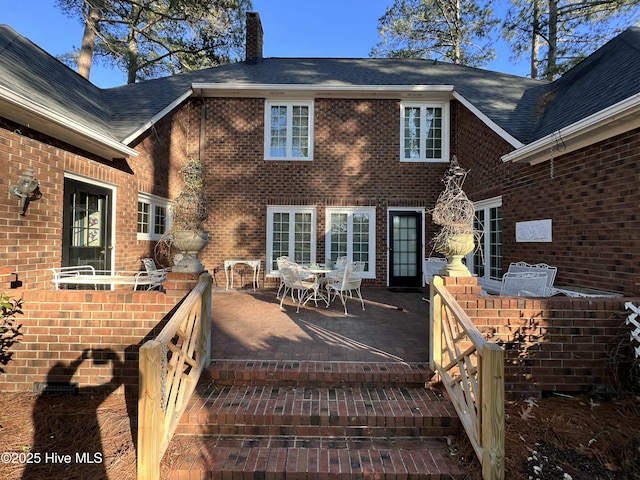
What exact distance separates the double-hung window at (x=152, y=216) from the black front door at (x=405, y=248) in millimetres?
5986

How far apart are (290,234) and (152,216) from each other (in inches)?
135

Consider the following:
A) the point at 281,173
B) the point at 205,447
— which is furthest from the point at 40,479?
the point at 281,173

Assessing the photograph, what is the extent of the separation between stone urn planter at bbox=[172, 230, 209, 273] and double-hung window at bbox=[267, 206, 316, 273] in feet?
16.5

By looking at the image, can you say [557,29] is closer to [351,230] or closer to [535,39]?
[535,39]

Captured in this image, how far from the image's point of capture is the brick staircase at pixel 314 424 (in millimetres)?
2201

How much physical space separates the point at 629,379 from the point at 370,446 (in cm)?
259

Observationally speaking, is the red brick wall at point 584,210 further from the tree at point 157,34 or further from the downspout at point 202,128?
the tree at point 157,34

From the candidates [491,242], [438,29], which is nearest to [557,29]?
[438,29]

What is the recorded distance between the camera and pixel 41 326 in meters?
3.13

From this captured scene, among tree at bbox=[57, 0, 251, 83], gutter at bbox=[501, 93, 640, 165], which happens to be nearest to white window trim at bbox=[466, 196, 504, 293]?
gutter at bbox=[501, 93, 640, 165]

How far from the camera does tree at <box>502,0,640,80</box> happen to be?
430 inches

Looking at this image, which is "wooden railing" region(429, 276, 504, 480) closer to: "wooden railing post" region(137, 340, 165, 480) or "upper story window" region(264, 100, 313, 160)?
"wooden railing post" region(137, 340, 165, 480)

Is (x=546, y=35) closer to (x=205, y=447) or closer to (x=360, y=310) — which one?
(x=360, y=310)

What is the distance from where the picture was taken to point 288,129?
28.3 ft
